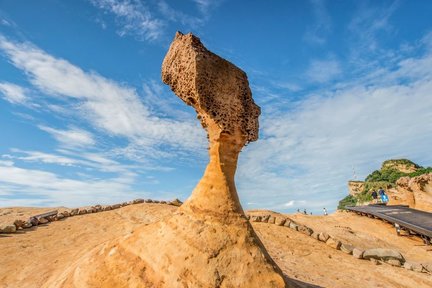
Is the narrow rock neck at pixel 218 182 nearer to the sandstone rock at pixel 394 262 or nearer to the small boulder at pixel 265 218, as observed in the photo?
the small boulder at pixel 265 218

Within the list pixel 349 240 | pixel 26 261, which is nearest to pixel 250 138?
pixel 26 261

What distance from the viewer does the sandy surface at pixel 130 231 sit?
24.1 ft

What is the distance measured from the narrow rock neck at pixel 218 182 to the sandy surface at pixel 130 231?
292 cm

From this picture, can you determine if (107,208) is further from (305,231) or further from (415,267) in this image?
(415,267)

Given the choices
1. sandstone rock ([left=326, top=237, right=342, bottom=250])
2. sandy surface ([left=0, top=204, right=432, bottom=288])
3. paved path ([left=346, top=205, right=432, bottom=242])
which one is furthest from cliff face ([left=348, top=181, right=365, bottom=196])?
sandstone rock ([left=326, top=237, right=342, bottom=250])

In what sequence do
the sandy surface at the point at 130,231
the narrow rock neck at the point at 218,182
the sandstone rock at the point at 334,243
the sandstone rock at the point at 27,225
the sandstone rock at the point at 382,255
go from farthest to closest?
the sandstone rock at the point at 27,225
the sandstone rock at the point at 334,243
the sandstone rock at the point at 382,255
the sandy surface at the point at 130,231
the narrow rock neck at the point at 218,182

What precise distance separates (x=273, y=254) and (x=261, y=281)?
5057mm

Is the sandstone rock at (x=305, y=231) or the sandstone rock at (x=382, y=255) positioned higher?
the sandstone rock at (x=305, y=231)

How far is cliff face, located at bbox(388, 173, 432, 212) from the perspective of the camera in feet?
62.5

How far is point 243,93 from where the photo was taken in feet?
16.6

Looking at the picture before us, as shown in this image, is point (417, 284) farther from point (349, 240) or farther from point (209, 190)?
point (209, 190)

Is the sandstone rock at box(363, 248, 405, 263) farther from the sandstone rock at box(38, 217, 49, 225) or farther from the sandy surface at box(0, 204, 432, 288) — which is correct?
the sandstone rock at box(38, 217, 49, 225)

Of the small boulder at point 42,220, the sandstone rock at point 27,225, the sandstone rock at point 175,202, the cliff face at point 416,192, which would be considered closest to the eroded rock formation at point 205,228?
the sandstone rock at point 27,225

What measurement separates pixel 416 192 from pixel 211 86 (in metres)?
20.2
